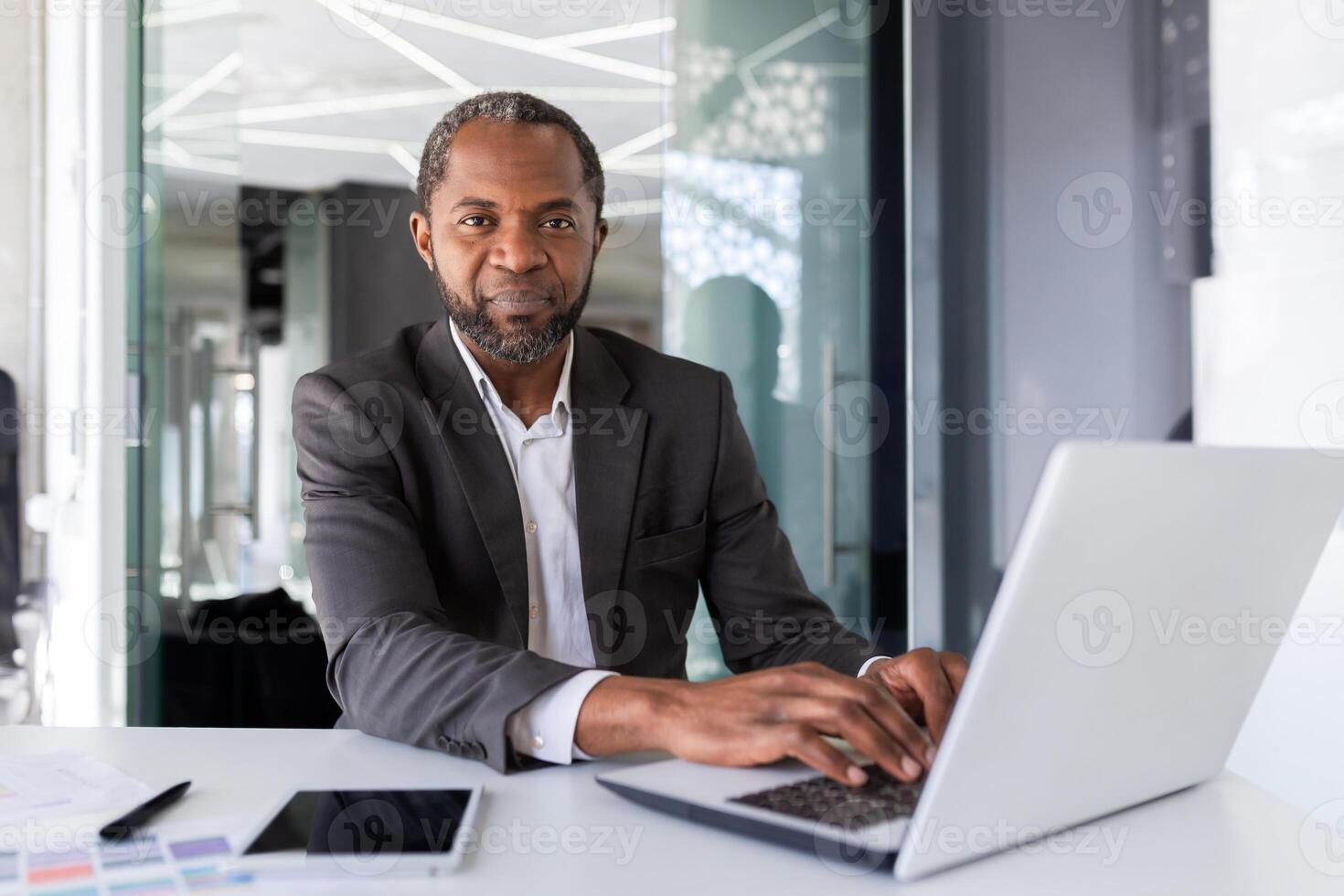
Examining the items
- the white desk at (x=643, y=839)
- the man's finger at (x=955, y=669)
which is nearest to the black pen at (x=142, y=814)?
the white desk at (x=643, y=839)

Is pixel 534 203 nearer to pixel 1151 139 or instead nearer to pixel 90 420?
pixel 1151 139

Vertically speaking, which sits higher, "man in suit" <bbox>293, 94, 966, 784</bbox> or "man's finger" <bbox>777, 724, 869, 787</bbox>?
"man in suit" <bbox>293, 94, 966, 784</bbox>

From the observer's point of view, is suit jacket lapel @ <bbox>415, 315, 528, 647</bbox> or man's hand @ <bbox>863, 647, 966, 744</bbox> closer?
man's hand @ <bbox>863, 647, 966, 744</bbox>

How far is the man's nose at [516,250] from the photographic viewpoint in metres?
1.74

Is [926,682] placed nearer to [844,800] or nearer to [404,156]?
[844,800]

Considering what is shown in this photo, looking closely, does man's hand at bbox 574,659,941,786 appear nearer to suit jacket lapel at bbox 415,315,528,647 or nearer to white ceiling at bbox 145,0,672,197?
suit jacket lapel at bbox 415,315,528,647

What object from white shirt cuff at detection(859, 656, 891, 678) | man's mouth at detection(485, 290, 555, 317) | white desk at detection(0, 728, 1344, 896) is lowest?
white desk at detection(0, 728, 1344, 896)

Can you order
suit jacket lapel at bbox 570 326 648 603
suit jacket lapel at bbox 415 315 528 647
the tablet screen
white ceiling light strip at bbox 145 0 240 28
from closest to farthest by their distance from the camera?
the tablet screen → suit jacket lapel at bbox 415 315 528 647 → suit jacket lapel at bbox 570 326 648 603 → white ceiling light strip at bbox 145 0 240 28

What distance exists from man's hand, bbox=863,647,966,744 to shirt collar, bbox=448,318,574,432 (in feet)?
2.57

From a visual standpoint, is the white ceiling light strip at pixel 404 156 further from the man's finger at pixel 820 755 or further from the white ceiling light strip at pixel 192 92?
the man's finger at pixel 820 755

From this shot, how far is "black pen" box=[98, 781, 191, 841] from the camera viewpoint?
2.97 ft

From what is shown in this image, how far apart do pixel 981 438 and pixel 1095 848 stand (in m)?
2.34

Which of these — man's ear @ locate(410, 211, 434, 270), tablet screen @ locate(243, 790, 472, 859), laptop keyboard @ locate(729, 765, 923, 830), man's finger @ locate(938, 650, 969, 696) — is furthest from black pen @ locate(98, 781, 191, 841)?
man's ear @ locate(410, 211, 434, 270)

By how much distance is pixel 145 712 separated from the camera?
10.3ft
